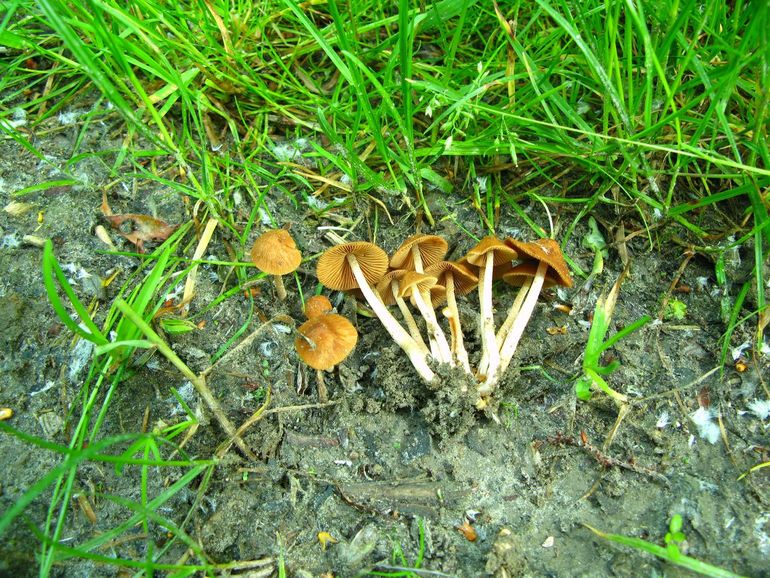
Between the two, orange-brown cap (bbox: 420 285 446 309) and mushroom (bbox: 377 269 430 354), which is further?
orange-brown cap (bbox: 420 285 446 309)

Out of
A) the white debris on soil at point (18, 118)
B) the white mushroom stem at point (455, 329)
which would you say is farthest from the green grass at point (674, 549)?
the white debris on soil at point (18, 118)

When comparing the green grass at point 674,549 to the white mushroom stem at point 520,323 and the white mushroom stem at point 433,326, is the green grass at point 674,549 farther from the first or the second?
the white mushroom stem at point 433,326

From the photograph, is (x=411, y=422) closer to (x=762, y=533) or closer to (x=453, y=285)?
(x=453, y=285)

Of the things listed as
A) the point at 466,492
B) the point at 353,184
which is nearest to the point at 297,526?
the point at 466,492

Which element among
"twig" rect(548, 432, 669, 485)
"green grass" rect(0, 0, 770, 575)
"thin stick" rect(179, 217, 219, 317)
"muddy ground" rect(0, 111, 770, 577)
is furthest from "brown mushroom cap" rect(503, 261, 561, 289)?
"thin stick" rect(179, 217, 219, 317)

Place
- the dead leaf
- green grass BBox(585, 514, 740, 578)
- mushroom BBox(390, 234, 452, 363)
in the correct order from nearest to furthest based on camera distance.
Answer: green grass BBox(585, 514, 740, 578)
mushroom BBox(390, 234, 452, 363)
the dead leaf

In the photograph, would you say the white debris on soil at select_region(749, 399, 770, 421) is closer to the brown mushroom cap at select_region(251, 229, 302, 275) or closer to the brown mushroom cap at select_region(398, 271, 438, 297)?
the brown mushroom cap at select_region(398, 271, 438, 297)

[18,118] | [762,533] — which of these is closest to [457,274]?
[762,533]
